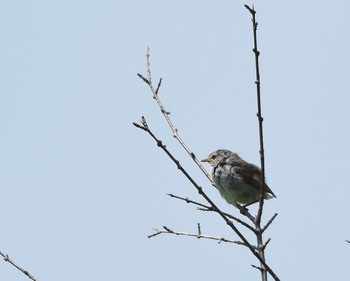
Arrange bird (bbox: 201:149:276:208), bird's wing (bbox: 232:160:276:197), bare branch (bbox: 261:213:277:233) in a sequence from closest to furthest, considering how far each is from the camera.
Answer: bare branch (bbox: 261:213:277:233) → bird (bbox: 201:149:276:208) → bird's wing (bbox: 232:160:276:197)

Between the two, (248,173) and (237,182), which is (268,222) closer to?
(237,182)

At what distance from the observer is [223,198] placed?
9836 mm

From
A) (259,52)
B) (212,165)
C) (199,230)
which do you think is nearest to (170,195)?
(199,230)

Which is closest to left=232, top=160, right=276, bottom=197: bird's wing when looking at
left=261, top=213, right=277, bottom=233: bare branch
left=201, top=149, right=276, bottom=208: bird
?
left=201, top=149, right=276, bottom=208: bird

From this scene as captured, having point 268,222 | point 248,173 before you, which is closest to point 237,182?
point 248,173

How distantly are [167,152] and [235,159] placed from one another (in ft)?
20.8

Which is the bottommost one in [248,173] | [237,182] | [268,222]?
[268,222]

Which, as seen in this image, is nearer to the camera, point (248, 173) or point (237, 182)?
point (237, 182)

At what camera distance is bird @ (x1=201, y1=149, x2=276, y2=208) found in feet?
32.9

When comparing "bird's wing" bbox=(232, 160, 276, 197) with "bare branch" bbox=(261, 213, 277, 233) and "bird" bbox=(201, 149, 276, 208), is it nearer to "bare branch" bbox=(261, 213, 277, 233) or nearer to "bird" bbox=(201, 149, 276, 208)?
"bird" bbox=(201, 149, 276, 208)

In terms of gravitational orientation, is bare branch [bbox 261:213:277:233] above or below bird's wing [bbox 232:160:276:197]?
below

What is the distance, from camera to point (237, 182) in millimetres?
10109

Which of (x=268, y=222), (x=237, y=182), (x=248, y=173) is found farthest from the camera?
→ (x=248, y=173)

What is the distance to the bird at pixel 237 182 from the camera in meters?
10.0
